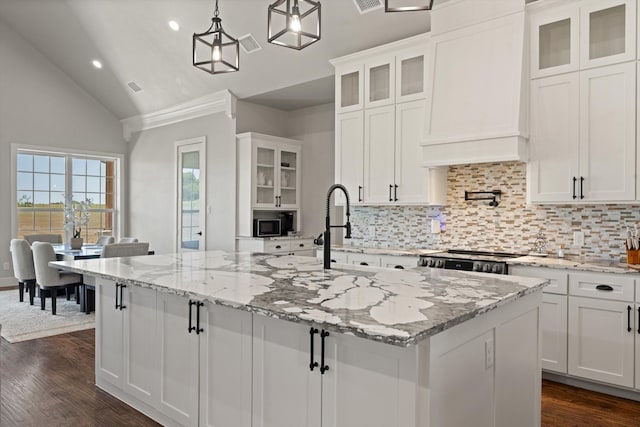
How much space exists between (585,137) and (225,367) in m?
3.18

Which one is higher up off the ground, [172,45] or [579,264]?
[172,45]

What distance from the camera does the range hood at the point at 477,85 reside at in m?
3.78

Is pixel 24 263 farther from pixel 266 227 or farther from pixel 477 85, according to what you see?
pixel 477 85

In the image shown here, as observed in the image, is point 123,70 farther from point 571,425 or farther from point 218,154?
point 571,425

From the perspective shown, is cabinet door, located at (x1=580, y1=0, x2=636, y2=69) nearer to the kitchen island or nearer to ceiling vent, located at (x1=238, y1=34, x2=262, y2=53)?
the kitchen island

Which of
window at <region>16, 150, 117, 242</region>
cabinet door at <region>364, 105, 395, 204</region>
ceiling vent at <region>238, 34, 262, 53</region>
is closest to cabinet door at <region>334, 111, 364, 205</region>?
cabinet door at <region>364, 105, 395, 204</region>

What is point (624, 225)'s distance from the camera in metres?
3.68

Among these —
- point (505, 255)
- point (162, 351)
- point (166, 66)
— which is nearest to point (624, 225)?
point (505, 255)

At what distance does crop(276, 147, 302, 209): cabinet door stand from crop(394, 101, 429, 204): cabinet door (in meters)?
2.48

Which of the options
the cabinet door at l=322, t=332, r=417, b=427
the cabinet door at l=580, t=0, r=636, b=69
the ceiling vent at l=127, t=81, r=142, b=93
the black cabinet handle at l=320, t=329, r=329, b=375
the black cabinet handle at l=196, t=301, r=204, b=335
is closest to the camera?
the cabinet door at l=322, t=332, r=417, b=427

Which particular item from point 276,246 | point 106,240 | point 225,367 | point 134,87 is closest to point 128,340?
point 225,367

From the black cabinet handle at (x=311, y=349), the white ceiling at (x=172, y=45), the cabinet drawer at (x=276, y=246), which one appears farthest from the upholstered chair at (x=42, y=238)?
the black cabinet handle at (x=311, y=349)

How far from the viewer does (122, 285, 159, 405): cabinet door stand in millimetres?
2729

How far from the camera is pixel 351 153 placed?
5074 millimetres
